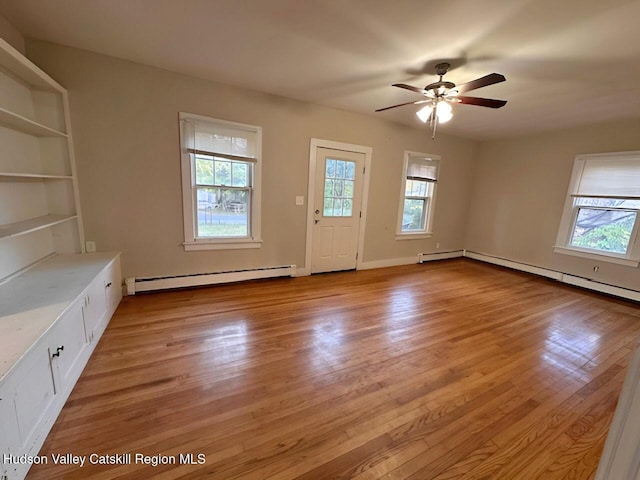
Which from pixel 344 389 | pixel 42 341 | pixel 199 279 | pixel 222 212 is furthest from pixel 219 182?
pixel 344 389

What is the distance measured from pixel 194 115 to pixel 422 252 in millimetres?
4589

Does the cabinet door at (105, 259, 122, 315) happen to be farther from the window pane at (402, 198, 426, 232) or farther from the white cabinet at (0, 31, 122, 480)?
the window pane at (402, 198, 426, 232)

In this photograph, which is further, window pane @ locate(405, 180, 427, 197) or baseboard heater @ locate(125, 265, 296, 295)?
window pane @ locate(405, 180, 427, 197)

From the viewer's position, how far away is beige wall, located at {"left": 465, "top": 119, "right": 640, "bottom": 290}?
407 centimetres

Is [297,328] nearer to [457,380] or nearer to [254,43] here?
[457,380]

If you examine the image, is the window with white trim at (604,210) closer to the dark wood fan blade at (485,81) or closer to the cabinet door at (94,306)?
the dark wood fan blade at (485,81)

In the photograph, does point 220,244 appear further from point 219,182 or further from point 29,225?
point 29,225

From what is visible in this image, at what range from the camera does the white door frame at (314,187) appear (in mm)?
4051

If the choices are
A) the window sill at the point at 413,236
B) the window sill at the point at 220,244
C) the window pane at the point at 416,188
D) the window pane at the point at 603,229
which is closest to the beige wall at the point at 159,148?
the window sill at the point at 220,244

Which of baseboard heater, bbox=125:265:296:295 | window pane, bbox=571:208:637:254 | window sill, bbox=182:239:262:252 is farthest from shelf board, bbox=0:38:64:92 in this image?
window pane, bbox=571:208:637:254

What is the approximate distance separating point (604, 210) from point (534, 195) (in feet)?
3.22

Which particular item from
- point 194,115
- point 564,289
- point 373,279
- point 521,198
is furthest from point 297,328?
point 521,198

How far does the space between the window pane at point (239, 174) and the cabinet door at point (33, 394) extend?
254cm

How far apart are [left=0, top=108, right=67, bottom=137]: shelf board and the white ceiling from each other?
838 mm
